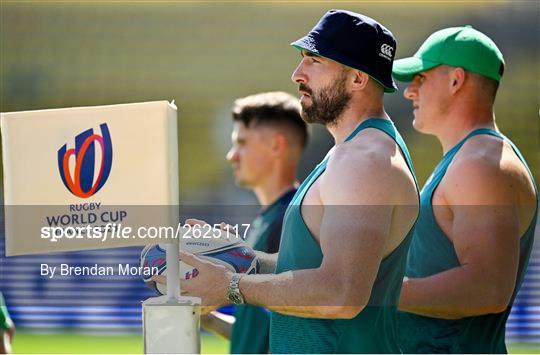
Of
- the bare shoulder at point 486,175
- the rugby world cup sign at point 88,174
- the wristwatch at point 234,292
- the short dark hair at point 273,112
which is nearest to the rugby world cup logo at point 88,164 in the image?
the rugby world cup sign at point 88,174

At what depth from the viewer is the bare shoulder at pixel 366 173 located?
7.37ft

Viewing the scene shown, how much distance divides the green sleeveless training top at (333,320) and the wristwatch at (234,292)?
7.5 inches

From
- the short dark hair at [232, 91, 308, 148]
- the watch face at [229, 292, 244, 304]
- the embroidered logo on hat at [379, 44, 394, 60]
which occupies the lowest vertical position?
the watch face at [229, 292, 244, 304]

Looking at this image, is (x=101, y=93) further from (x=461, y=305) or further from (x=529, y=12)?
(x=461, y=305)

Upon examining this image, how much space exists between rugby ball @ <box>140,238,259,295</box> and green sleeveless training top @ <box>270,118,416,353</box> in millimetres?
94

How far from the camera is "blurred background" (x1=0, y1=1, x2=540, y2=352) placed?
432 inches

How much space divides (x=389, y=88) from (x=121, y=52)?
10.3 metres

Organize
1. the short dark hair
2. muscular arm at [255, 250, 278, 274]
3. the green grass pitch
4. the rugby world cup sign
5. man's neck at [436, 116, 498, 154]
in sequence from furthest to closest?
1. the green grass pitch
2. the short dark hair
3. man's neck at [436, 116, 498, 154]
4. muscular arm at [255, 250, 278, 274]
5. the rugby world cup sign

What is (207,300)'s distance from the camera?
2.20 meters

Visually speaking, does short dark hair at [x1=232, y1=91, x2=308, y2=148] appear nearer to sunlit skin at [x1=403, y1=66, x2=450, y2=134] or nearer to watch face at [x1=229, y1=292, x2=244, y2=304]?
sunlit skin at [x1=403, y1=66, x2=450, y2=134]

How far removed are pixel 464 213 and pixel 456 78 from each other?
0.50m

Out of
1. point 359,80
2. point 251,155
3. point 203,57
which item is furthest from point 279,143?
point 203,57

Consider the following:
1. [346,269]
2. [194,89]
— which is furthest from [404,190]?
[194,89]

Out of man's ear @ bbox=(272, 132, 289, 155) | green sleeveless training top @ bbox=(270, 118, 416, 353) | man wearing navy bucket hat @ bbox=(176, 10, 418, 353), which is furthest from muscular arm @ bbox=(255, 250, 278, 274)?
man's ear @ bbox=(272, 132, 289, 155)
